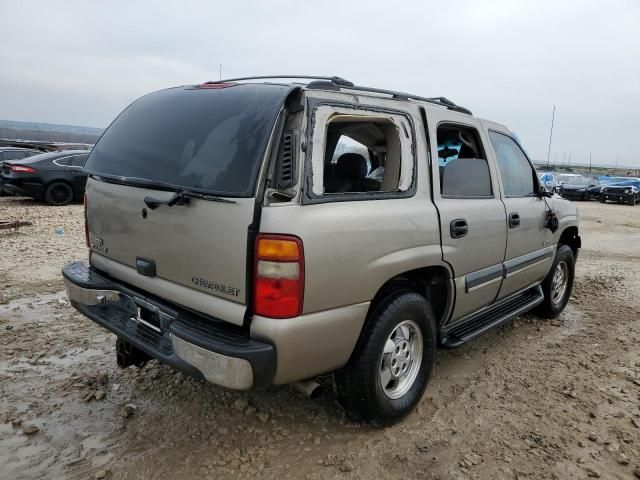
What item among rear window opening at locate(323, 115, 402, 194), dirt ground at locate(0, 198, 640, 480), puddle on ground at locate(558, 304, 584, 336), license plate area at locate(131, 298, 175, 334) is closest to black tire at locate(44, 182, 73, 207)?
dirt ground at locate(0, 198, 640, 480)

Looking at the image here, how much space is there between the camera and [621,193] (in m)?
23.1

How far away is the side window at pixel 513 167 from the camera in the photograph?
13.2 feet

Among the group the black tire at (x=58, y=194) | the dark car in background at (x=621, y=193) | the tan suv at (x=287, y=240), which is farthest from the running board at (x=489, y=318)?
the dark car in background at (x=621, y=193)

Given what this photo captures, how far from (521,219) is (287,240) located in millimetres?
2523

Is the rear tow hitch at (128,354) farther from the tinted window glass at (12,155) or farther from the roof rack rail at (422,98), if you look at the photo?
the tinted window glass at (12,155)

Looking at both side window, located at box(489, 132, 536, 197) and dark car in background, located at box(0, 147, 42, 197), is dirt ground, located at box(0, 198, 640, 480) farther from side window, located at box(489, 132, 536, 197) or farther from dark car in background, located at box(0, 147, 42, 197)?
dark car in background, located at box(0, 147, 42, 197)

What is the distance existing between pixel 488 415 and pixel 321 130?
210 cm

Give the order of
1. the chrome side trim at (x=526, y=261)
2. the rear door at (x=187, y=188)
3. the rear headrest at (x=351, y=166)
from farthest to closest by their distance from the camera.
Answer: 1. the chrome side trim at (x=526, y=261)
2. the rear headrest at (x=351, y=166)
3. the rear door at (x=187, y=188)

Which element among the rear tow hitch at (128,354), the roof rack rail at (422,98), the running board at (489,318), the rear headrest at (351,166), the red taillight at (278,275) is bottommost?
the rear tow hitch at (128,354)

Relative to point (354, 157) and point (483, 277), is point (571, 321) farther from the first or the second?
point (354, 157)

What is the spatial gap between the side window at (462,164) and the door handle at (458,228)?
0.59 feet

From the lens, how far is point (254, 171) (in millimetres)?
2326

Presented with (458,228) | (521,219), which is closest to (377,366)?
(458,228)

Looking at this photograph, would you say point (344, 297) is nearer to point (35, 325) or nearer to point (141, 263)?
point (141, 263)
